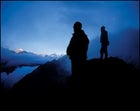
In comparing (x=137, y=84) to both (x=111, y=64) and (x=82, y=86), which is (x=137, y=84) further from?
(x=82, y=86)

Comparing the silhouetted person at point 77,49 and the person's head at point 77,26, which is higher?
the person's head at point 77,26

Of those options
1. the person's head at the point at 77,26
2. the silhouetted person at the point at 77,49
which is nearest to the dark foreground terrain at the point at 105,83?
→ the silhouetted person at the point at 77,49

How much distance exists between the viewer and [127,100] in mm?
11562

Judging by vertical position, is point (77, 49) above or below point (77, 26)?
below

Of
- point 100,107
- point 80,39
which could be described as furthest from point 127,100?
point 80,39

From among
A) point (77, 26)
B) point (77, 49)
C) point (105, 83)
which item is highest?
point (77, 26)

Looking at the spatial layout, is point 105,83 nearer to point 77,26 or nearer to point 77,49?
point 77,49

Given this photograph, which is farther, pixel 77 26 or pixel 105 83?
pixel 105 83

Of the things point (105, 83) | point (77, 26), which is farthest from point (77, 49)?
point (105, 83)

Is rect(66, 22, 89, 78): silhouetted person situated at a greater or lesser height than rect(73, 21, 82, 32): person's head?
lesser

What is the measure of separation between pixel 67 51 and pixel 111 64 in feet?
34.8

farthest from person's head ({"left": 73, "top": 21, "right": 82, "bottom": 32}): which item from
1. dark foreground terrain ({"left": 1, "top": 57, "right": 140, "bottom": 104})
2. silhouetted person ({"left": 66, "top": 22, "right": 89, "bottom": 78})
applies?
dark foreground terrain ({"left": 1, "top": 57, "right": 140, "bottom": 104})

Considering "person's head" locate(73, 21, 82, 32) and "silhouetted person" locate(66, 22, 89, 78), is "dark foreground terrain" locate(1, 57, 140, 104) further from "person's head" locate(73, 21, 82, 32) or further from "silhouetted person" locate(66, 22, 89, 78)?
"person's head" locate(73, 21, 82, 32)

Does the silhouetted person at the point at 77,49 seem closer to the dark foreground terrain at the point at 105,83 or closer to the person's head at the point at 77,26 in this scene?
the person's head at the point at 77,26
